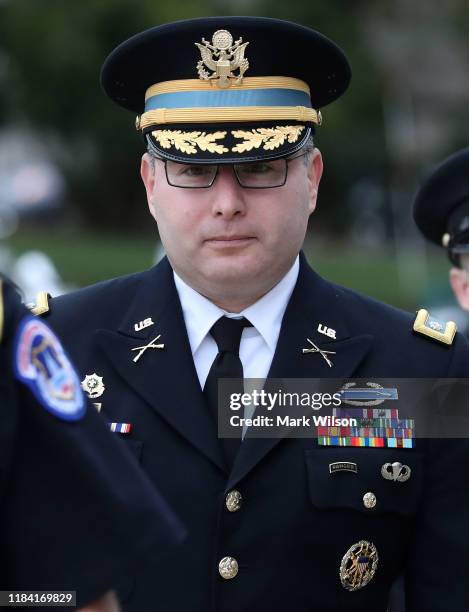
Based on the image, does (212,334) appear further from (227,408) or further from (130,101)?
(130,101)

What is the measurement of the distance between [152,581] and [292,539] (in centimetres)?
36

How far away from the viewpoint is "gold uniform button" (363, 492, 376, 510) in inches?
124

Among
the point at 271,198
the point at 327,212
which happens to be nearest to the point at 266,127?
the point at 271,198

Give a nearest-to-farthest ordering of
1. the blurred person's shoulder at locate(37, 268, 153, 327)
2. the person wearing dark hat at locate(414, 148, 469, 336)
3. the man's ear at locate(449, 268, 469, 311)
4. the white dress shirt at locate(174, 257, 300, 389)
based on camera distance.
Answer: the white dress shirt at locate(174, 257, 300, 389) → the blurred person's shoulder at locate(37, 268, 153, 327) → the man's ear at locate(449, 268, 469, 311) → the person wearing dark hat at locate(414, 148, 469, 336)

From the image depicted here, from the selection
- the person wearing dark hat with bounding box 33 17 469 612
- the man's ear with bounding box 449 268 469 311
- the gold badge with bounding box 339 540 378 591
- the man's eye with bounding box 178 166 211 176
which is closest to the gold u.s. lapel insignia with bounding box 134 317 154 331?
the person wearing dark hat with bounding box 33 17 469 612

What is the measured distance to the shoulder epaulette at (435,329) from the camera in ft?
11.1

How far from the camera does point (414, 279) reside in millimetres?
20375

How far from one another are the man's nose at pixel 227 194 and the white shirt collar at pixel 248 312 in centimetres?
31

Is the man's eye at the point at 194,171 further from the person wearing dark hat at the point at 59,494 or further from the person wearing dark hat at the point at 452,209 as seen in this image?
the person wearing dark hat at the point at 452,209

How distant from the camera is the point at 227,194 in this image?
3.04 m

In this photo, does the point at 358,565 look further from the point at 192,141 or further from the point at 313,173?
the point at 192,141

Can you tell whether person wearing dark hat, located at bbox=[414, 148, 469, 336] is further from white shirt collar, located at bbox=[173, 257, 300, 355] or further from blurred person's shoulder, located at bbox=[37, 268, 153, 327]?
blurred person's shoulder, located at bbox=[37, 268, 153, 327]

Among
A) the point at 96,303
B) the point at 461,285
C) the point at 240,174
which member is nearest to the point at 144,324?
the point at 96,303

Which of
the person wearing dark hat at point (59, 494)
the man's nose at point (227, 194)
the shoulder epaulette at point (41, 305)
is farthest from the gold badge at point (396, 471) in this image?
the person wearing dark hat at point (59, 494)
